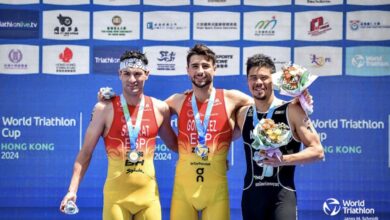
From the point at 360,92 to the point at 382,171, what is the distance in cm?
73

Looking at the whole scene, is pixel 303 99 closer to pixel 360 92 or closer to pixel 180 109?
pixel 180 109

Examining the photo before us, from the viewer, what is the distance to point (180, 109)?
4.79 meters

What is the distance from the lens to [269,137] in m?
3.91

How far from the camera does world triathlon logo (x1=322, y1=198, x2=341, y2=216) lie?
19.9 ft

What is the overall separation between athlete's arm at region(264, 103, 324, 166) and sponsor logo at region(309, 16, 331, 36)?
1826 millimetres

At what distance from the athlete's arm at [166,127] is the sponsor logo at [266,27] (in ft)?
Result: 5.01

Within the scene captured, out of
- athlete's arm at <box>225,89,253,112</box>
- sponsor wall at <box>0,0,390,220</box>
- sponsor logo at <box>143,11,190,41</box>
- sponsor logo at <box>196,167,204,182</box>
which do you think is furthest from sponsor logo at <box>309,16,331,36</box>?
sponsor logo at <box>196,167,204,182</box>

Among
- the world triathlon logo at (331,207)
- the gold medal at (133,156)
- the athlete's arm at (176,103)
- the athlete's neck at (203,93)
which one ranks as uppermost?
the athlete's neck at (203,93)

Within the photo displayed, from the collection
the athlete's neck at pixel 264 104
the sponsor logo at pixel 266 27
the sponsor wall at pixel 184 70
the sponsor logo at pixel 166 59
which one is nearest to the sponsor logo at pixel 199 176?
the athlete's neck at pixel 264 104

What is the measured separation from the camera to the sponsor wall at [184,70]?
5961mm

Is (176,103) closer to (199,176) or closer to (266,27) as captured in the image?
(199,176)

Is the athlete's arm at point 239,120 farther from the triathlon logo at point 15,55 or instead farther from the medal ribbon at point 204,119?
the triathlon logo at point 15,55

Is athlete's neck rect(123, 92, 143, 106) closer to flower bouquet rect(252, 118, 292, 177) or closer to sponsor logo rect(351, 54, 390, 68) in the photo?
flower bouquet rect(252, 118, 292, 177)

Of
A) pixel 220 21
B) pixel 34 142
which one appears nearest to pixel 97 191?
pixel 34 142
